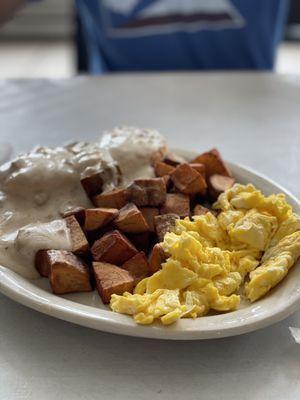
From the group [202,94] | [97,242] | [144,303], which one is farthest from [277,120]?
[144,303]

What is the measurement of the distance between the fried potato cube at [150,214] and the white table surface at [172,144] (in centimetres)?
23

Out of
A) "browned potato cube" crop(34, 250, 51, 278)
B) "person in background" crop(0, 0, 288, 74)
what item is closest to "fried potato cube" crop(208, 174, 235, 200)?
"browned potato cube" crop(34, 250, 51, 278)

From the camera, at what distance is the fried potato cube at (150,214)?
3.26ft

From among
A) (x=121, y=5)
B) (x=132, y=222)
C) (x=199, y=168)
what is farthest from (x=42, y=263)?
(x=121, y=5)

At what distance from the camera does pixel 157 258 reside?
886 millimetres

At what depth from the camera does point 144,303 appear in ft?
2.55

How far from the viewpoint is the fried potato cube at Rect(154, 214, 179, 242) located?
0.96 meters

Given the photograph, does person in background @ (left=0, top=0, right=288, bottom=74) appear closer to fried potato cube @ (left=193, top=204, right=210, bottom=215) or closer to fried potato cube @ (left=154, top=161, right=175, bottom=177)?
fried potato cube @ (left=154, top=161, right=175, bottom=177)

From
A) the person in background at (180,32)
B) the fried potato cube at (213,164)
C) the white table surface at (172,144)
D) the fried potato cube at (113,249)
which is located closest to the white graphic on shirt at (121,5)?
the person in background at (180,32)

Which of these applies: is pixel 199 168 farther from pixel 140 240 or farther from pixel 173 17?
pixel 173 17

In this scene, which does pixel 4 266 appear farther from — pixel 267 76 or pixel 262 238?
pixel 267 76

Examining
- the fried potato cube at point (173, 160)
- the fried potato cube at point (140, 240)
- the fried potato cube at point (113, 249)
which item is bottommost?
the fried potato cube at point (140, 240)

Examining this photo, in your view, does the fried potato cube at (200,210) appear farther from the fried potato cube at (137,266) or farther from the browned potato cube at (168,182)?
the fried potato cube at (137,266)

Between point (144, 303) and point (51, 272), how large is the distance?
16 cm
